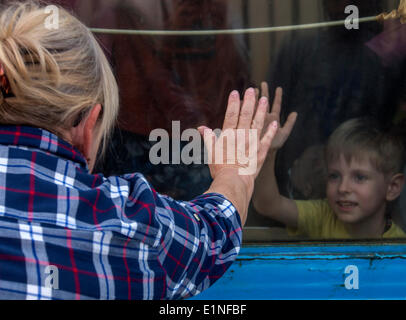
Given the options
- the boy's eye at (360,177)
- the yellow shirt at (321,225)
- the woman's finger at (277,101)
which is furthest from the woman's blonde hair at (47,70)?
the boy's eye at (360,177)

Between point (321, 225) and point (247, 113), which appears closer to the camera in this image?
point (247, 113)

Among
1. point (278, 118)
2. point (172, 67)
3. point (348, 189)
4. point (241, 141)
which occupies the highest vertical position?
point (172, 67)

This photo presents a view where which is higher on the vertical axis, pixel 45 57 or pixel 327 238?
pixel 45 57

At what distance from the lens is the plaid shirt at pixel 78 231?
917 mm

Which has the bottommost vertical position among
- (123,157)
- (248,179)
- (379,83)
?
(248,179)

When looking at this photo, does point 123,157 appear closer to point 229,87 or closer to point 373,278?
point 229,87

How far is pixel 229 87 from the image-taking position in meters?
1.64

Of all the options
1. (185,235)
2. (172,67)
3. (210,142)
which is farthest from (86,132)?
(172,67)

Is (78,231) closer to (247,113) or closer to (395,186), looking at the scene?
(247,113)

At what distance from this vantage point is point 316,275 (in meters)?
1.56

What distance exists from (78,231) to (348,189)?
1008mm

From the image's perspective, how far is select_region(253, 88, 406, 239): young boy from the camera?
1.64 meters

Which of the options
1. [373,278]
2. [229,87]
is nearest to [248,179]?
[229,87]

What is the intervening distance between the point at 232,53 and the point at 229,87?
0.33ft
